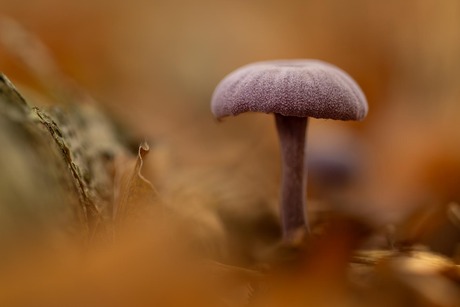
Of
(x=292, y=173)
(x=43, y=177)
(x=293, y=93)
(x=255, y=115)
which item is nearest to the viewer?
(x=43, y=177)

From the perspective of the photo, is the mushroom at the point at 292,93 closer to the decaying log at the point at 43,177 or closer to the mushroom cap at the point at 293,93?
the mushroom cap at the point at 293,93

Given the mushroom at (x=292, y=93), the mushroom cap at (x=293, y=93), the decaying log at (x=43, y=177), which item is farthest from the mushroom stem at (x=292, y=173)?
the decaying log at (x=43, y=177)

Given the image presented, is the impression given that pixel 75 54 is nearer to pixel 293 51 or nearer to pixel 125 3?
pixel 125 3

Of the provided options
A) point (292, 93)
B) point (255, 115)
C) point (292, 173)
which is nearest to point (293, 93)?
point (292, 93)

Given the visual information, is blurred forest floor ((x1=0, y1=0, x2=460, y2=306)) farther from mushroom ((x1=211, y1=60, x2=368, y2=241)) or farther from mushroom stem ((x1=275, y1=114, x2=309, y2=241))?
mushroom ((x1=211, y1=60, x2=368, y2=241))

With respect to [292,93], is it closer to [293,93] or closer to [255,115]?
[293,93]
